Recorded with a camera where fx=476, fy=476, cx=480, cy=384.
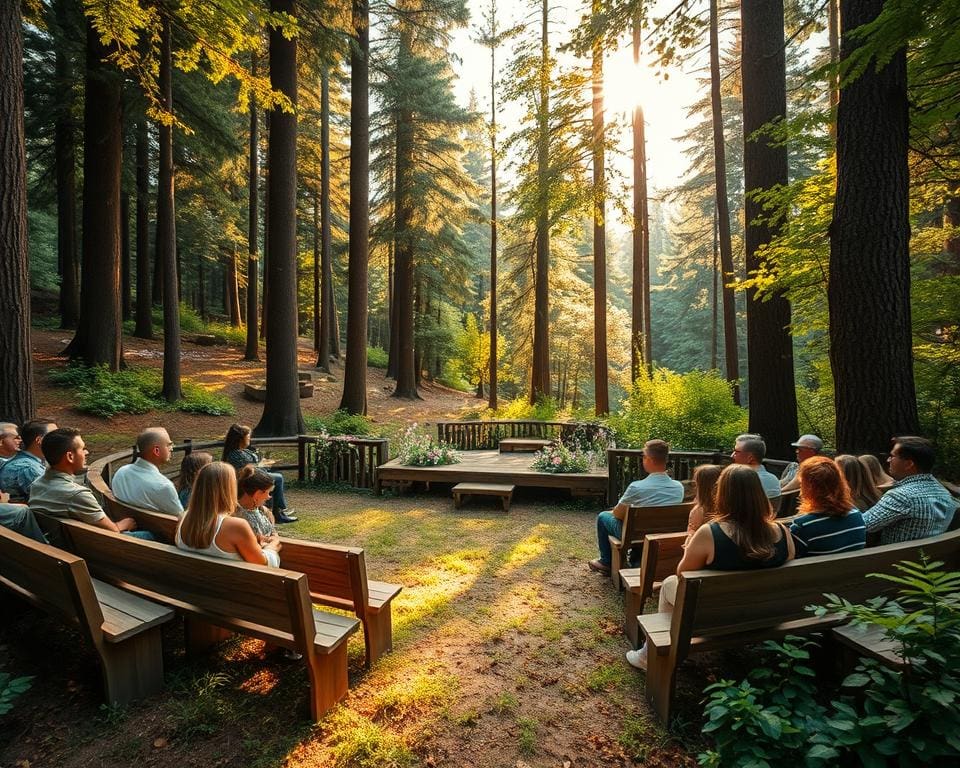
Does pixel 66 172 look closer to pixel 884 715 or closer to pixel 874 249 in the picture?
pixel 874 249

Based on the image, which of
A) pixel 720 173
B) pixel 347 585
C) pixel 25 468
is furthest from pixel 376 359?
pixel 347 585

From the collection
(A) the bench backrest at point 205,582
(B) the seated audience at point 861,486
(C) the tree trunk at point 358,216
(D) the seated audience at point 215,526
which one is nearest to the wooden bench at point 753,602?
(B) the seated audience at point 861,486

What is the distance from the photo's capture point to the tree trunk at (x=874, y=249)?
16.2 feet

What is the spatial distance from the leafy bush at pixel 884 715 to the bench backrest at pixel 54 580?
3265 millimetres

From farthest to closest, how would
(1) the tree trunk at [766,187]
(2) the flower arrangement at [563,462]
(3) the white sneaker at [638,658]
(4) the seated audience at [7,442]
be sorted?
(2) the flower arrangement at [563,462], (1) the tree trunk at [766,187], (4) the seated audience at [7,442], (3) the white sneaker at [638,658]

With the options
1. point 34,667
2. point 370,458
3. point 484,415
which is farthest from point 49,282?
point 34,667

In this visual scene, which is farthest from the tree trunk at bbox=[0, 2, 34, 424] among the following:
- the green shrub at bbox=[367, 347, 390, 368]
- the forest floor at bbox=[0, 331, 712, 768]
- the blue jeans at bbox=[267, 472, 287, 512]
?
the green shrub at bbox=[367, 347, 390, 368]

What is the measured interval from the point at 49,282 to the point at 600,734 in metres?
38.4

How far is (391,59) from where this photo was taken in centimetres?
1916

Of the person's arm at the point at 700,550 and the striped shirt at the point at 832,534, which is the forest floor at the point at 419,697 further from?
the striped shirt at the point at 832,534

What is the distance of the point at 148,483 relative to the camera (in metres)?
4.30

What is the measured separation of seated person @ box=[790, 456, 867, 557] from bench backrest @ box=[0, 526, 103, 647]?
431 cm

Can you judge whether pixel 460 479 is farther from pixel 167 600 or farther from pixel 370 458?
pixel 167 600

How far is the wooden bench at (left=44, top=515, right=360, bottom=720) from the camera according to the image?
2.63 m
